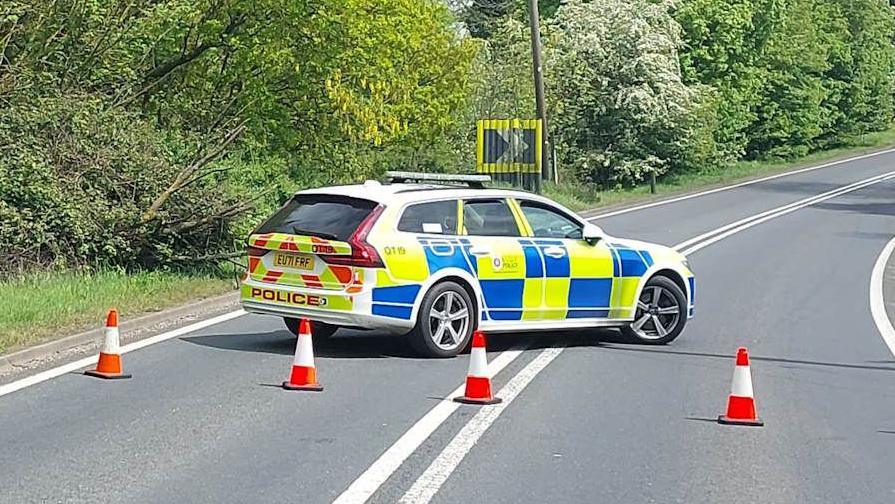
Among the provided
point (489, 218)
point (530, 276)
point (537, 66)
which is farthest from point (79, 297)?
point (537, 66)

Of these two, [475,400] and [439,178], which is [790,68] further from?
[475,400]

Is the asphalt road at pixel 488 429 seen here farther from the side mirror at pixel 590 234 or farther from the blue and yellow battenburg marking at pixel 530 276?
the side mirror at pixel 590 234

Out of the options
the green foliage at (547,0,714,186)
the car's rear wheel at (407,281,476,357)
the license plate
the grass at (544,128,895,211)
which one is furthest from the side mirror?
the green foliage at (547,0,714,186)

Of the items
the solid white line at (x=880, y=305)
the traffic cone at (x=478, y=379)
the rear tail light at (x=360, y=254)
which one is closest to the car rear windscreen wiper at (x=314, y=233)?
the rear tail light at (x=360, y=254)

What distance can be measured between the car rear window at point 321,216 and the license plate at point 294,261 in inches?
8.3

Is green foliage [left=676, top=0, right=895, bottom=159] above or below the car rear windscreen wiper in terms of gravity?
above

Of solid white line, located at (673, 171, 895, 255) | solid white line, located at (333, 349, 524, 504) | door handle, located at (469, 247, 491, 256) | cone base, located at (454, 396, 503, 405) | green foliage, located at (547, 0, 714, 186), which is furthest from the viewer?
green foliage, located at (547, 0, 714, 186)

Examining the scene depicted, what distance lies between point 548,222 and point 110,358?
4456 mm

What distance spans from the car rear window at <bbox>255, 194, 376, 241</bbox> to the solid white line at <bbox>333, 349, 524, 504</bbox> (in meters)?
2.10

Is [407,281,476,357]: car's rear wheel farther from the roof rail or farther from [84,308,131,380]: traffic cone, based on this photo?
[84,308,131,380]: traffic cone

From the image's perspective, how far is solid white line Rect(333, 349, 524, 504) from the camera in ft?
23.2

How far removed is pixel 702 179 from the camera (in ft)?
181

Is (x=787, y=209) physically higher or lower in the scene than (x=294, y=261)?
lower

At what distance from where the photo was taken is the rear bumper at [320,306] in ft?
37.9
